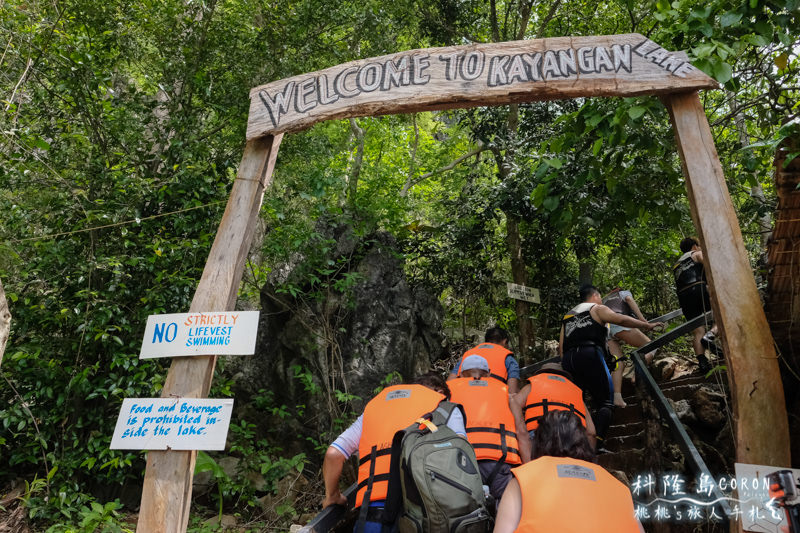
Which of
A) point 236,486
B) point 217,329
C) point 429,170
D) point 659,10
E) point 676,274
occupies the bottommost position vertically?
point 236,486

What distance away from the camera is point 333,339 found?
22.0ft

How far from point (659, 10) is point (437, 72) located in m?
1.72

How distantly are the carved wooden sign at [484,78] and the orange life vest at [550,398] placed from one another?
2023 mm

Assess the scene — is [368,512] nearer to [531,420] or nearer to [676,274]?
[531,420]

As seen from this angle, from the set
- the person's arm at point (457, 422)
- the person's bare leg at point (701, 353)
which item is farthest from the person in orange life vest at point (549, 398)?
the person's bare leg at point (701, 353)

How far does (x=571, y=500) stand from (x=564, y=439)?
0.35m

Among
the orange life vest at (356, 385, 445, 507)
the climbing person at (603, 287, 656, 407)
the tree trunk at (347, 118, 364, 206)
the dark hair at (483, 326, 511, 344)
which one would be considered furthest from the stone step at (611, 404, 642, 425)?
the tree trunk at (347, 118, 364, 206)

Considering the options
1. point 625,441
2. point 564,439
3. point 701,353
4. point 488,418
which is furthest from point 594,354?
point 564,439

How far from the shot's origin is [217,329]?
3.08m

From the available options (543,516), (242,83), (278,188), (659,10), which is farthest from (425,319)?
(543,516)

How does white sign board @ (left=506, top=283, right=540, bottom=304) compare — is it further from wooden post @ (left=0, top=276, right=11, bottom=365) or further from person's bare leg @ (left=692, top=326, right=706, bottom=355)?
wooden post @ (left=0, top=276, right=11, bottom=365)

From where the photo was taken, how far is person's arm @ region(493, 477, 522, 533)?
1.88 metres

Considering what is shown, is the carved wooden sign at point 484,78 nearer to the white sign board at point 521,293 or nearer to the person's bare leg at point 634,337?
the person's bare leg at point 634,337

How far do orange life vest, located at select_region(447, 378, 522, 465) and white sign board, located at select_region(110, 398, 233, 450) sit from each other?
1.53m
